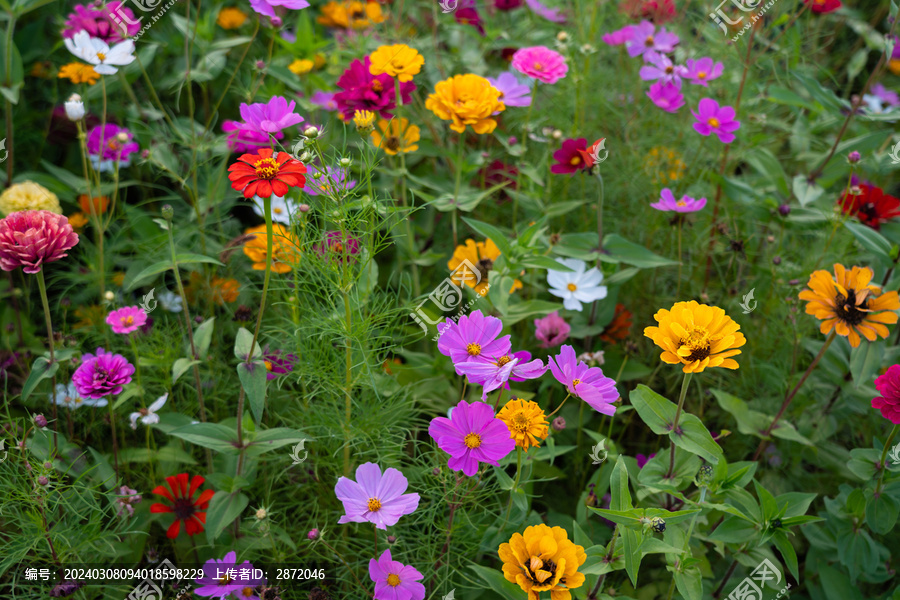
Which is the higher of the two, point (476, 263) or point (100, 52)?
point (100, 52)

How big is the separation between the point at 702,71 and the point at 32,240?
56.3 inches

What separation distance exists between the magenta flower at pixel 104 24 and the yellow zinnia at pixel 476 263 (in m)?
0.87

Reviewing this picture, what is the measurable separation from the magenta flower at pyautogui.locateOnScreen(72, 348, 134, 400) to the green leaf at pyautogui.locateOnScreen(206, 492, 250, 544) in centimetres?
25

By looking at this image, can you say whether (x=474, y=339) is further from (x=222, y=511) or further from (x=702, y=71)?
(x=702, y=71)

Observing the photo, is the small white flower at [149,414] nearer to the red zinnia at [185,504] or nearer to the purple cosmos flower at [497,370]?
the red zinnia at [185,504]

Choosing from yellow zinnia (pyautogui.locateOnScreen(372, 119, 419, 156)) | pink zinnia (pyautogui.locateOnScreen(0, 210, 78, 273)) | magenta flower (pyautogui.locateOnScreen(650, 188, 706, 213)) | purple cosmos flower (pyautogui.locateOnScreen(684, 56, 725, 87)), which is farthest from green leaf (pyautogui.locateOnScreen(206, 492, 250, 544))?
purple cosmos flower (pyautogui.locateOnScreen(684, 56, 725, 87))

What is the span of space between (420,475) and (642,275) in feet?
2.68

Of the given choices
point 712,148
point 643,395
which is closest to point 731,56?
point 712,148

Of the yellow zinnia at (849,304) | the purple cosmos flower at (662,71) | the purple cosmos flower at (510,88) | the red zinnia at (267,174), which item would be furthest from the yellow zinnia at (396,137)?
the yellow zinnia at (849,304)

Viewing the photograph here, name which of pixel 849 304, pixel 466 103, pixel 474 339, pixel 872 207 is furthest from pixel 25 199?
pixel 872 207

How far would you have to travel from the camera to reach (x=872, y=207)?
55.5 inches

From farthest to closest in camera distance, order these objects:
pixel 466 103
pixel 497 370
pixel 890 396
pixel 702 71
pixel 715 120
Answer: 1. pixel 702 71
2. pixel 715 120
3. pixel 466 103
4. pixel 890 396
5. pixel 497 370

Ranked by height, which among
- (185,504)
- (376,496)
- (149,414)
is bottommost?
(185,504)

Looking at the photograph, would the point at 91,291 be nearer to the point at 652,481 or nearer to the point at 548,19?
the point at 652,481
